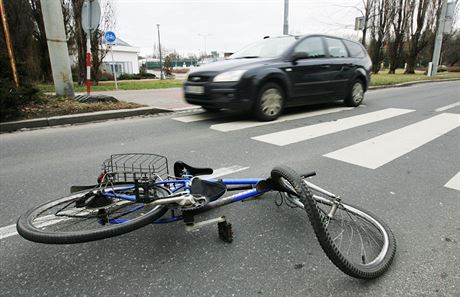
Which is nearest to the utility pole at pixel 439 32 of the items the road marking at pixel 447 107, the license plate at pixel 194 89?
the road marking at pixel 447 107

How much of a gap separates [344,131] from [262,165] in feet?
8.10

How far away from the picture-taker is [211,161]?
375 cm

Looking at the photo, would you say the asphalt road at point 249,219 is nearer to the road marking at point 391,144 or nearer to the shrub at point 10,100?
the road marking at point 391,144

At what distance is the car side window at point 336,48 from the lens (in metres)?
7.15

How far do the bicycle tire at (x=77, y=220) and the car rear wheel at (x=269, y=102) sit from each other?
4163 millimetres

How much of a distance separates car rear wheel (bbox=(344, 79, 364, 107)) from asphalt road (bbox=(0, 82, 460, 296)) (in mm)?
2650

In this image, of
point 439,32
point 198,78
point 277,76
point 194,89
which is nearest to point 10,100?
point 194,89

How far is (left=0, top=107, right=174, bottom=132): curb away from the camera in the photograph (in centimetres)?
543

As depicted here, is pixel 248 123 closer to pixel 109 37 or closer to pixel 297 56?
pixel 297 56

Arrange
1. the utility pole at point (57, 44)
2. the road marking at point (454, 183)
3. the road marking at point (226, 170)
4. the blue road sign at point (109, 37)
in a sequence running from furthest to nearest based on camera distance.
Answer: the blue road sign at point (109, 37), the utility pole at point (57, 44), the road marking at point (226, 170), the road marking at point (454, 183)

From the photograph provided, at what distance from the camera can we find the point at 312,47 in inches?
265

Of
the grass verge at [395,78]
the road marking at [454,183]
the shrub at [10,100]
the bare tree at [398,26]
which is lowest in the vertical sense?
the road marking at [454,183]

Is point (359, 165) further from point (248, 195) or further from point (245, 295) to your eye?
point (245, 295)

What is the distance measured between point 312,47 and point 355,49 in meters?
1.99
